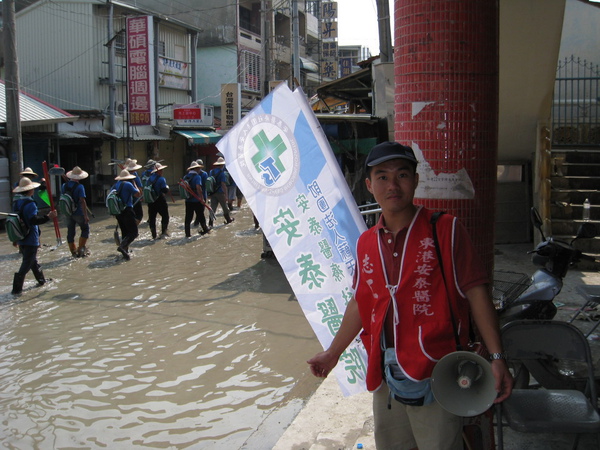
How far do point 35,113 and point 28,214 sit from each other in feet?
27.7

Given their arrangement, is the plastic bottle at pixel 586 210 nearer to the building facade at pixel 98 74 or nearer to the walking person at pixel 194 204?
the walking person at pixel 194 204

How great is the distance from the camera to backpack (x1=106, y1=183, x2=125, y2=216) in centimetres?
1070

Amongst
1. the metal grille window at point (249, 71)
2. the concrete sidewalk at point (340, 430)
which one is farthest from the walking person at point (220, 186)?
the metal grille window at point (249, 71)

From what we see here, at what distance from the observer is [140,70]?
63.4ft

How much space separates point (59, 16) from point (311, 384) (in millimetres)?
22036

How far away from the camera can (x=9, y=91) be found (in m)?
13.1

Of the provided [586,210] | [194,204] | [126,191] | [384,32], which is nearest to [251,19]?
[194,204]

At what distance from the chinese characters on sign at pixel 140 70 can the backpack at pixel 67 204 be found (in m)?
9.23

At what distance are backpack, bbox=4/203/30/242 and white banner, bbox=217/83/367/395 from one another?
19.0ft

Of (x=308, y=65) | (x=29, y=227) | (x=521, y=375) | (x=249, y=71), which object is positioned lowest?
(x=521, y=375)

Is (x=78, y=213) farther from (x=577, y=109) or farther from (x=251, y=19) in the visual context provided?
(x=251, y=19)

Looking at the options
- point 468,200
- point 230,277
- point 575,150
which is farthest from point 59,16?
point 468,200

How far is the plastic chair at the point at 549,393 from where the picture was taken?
2.76 m

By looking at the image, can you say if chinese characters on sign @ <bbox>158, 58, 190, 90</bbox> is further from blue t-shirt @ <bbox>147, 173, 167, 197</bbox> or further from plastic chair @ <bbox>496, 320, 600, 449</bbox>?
plastic chair @ <bbox>496, 320, 600, 449</bbox>
